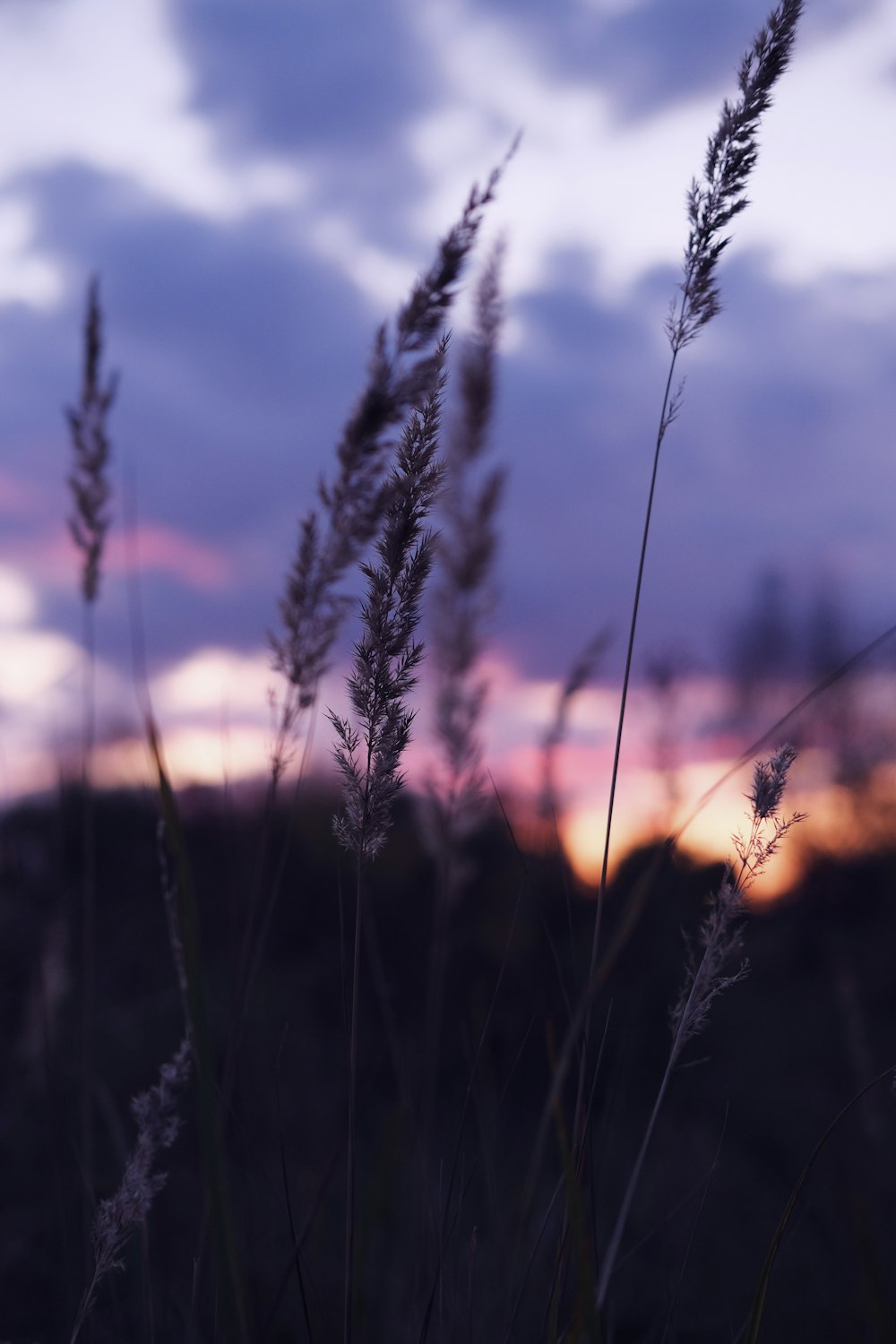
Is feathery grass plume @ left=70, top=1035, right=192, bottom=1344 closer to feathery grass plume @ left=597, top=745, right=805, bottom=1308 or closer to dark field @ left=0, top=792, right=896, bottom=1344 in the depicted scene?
dark field @ left=0, top=792, right=896, bottom=1344

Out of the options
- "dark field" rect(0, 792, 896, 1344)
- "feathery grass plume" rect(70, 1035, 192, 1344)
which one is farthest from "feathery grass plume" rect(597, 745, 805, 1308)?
"feathery grass plume" rect(70, 1035, 192, 1344)

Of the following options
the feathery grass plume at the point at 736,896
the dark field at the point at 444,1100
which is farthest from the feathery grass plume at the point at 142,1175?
the feathery grass plume at the point at 736,896

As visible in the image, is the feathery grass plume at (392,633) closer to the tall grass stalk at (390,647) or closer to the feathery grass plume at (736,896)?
the tall grass stalk at (390,647)

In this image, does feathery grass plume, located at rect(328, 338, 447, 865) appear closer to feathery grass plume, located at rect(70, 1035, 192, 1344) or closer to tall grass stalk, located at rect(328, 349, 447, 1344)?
tall grass stalk, located at rect(328, 349, 447, 1344)

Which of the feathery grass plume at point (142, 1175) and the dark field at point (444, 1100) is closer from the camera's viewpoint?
the feathery grass plume at point (142, 1175)

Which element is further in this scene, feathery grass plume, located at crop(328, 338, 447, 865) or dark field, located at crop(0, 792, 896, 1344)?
dark field, located at crop(0, 792, 896, 1344)

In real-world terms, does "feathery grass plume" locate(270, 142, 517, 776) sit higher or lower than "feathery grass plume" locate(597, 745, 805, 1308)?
higher

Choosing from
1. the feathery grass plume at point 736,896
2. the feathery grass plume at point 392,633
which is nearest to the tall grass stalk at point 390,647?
the feathery grass plume at point 392,633

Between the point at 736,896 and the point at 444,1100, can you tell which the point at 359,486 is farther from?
the point at 444,1100

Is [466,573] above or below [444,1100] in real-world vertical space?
above

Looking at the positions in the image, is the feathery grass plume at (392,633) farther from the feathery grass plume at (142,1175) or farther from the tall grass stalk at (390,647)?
the feathery grass plume at (142,1175)

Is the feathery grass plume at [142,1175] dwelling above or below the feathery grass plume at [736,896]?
below

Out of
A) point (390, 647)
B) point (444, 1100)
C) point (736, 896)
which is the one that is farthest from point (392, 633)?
point (444, 1100)

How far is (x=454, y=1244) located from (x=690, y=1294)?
4.01 feet
